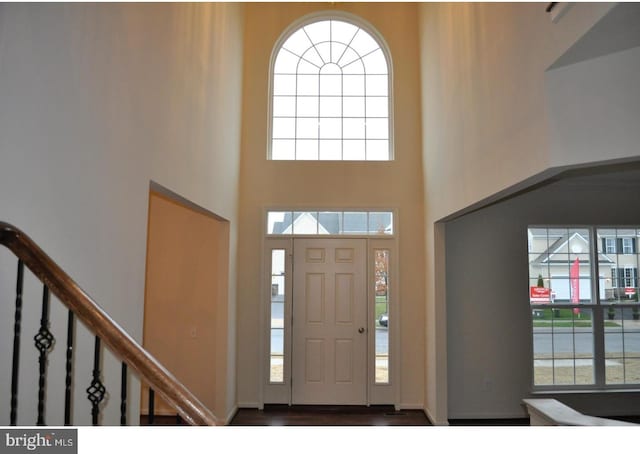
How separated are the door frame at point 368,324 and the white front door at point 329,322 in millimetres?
63

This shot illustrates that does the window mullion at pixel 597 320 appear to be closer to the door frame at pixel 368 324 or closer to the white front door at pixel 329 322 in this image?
the door frame at pixel 368 324

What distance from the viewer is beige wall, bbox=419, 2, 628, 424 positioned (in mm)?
2191

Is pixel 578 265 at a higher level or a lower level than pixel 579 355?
higher

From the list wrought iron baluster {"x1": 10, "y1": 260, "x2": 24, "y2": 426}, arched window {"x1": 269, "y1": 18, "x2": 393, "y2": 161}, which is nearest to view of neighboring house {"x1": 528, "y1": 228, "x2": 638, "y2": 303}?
arched window {"x1": 269, "y1": 18, "x2": 393, "y2": 161}

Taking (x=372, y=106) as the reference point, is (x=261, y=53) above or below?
above

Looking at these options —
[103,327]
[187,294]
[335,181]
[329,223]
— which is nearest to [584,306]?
[329,223]

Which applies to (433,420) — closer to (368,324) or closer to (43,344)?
(368,324)

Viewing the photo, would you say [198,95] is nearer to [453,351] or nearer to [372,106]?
[372,106]

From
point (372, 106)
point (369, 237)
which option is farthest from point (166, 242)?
point (372, 106)

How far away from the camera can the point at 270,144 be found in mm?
5410

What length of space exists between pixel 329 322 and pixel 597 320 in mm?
3215

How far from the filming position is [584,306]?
4.88 m

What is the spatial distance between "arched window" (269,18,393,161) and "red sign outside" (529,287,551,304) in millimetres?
2597

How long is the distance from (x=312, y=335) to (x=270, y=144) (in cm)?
255
